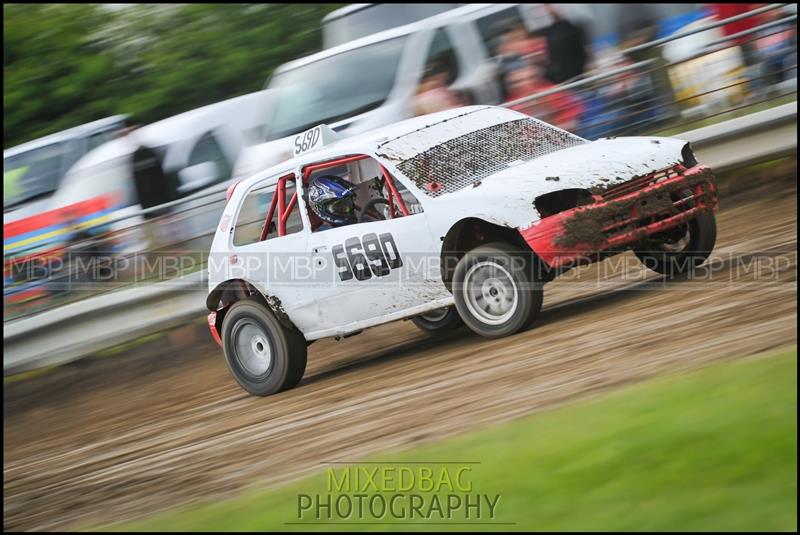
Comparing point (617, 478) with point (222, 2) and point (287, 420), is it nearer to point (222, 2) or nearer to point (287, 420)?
point (287, 420)

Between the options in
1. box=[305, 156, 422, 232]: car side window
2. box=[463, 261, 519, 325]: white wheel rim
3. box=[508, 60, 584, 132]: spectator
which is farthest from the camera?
box=[508, 60, 584, 132]: spectator

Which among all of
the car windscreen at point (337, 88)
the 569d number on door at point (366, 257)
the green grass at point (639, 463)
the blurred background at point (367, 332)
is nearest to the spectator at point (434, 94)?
the blurred background at point (367, 332)

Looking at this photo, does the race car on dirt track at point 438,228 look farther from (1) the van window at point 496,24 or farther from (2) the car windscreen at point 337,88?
(1) the van window at point 496,24

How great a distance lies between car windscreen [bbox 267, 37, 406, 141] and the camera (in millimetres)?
12969

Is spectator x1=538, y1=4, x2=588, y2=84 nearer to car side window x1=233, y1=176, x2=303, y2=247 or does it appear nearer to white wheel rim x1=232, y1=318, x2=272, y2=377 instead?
car side window x1=233, y1=176, x2=303, y2=247

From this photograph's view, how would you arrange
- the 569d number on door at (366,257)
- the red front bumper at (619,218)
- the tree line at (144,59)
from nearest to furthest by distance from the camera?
the red front bumper at (619,218)
the 569d number on door at (366,257)
the tree line at (144,59)

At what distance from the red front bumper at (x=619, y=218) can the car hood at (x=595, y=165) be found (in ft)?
0.26

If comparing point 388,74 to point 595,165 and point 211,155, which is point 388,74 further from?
point 595,165

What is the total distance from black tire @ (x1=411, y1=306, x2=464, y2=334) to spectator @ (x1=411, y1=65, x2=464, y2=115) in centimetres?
355

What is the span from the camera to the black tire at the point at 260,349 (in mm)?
8523

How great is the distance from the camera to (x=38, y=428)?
10594mm

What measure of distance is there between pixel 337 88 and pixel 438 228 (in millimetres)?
5892

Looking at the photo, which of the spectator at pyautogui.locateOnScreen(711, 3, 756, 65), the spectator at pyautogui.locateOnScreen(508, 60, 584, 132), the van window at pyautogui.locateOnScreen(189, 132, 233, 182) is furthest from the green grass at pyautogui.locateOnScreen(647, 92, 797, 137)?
the van window at pyautogui.locateOnScreen(189, 132, 233, 182)

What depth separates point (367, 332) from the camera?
37.3 feet
